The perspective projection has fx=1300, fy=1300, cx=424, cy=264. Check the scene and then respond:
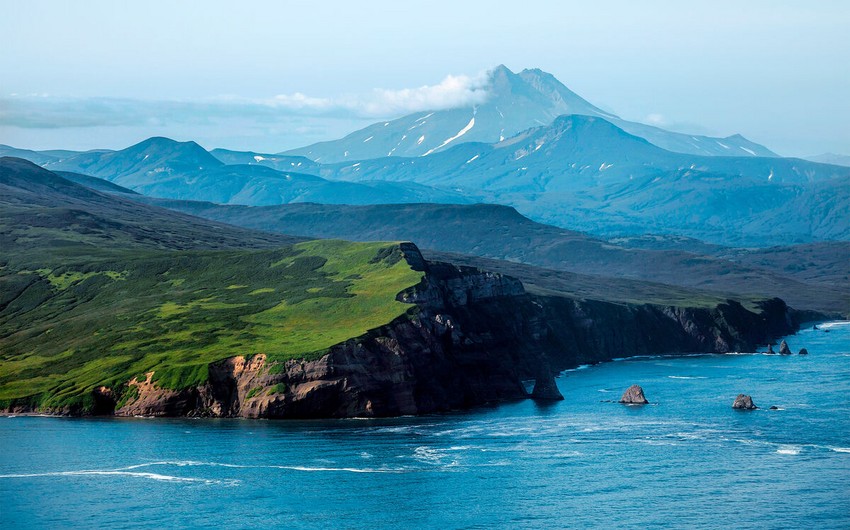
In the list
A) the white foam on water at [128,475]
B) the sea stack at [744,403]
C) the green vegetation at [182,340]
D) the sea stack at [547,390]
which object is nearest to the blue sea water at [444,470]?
the white foam on water at [128,475]

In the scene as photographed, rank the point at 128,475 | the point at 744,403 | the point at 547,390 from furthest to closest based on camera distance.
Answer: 1. the point at 547,390
2. the point at 744,403
3. the point at 128,475

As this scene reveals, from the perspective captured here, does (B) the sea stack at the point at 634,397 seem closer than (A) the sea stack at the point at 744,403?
No

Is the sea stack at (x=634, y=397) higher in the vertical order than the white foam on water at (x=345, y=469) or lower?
higher

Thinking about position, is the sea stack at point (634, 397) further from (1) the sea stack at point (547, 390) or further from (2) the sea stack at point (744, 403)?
(2) the sea stack at point (744, 403)

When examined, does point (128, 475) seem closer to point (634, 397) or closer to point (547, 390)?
point (547, 390)

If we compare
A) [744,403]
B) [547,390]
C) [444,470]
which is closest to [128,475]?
[444,470]

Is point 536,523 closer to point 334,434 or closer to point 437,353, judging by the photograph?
point 334,434
